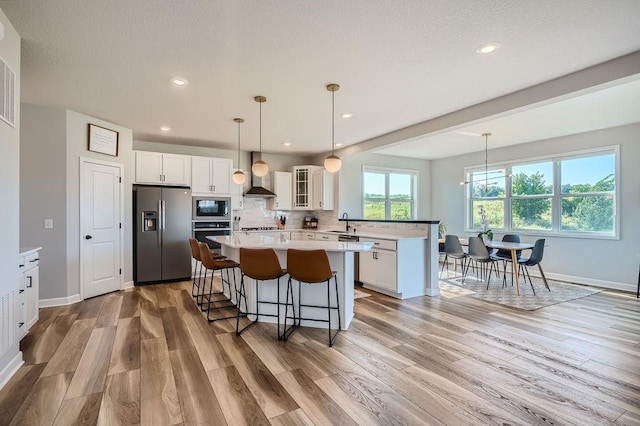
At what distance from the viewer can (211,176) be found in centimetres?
604

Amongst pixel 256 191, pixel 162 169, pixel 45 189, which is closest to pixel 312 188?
pixel 256 191

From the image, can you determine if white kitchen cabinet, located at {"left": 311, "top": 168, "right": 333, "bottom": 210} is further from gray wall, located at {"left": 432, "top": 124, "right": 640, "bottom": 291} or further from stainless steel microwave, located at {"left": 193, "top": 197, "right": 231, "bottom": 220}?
gray wall, located at {"left": 432, "top": 124, "right": 640, "bottom": 291}

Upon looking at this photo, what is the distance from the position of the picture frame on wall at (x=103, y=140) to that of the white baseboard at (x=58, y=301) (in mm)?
2029

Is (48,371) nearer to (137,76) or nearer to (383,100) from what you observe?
(137,76)

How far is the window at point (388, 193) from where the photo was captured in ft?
23.9

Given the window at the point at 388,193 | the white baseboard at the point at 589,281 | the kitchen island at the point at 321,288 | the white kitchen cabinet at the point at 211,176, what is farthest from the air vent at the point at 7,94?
the white baseboard at the point at 589,281

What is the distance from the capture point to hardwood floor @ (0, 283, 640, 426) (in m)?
1.95

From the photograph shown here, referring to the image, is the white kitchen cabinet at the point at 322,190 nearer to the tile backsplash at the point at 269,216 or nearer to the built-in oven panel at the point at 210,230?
the tile backsplash at the point at 269,216

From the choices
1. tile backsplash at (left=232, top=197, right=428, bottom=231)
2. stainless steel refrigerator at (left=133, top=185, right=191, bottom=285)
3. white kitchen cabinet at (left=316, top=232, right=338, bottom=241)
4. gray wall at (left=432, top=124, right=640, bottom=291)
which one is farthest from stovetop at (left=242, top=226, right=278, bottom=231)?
gray wall at (left=432, top=124, right=640, bottom=291)

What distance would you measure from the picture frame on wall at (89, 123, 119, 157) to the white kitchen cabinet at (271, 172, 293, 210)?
293 cm

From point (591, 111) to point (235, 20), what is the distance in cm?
482

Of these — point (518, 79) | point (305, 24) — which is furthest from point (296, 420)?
point (518, 79)

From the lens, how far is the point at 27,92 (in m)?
3.58

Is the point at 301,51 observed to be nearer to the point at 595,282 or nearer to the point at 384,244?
the point at 384,244
